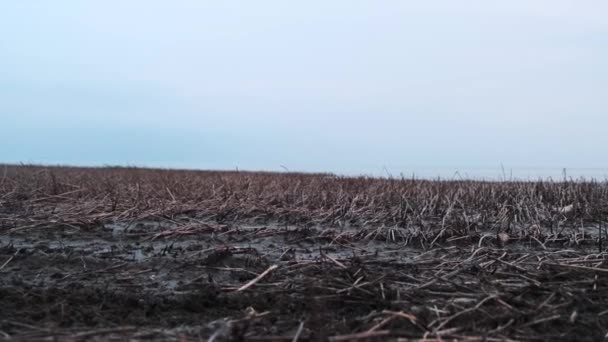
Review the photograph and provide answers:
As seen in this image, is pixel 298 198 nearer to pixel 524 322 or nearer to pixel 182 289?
pixel 182 289

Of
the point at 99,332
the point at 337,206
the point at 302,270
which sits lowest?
the point at 99,332

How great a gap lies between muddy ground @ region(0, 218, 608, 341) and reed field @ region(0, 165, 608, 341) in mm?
14

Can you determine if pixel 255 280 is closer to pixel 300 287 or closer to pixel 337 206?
pixel 300 287

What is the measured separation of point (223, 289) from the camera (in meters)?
3.96

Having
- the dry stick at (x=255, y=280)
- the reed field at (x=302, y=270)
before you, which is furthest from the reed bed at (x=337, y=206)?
the dry stick at (x=255, y=280)

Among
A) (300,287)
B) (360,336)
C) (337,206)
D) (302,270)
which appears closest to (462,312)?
(360,336)

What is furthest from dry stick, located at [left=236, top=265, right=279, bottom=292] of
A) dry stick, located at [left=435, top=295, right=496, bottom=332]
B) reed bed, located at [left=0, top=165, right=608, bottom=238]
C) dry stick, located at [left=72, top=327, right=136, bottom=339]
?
reed bed, located at [left=0, top=165, right=608, bottom=238]

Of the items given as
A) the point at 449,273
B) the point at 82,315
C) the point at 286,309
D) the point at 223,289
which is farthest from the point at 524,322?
the point at 82,315

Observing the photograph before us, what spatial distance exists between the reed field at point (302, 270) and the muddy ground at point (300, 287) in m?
0.01

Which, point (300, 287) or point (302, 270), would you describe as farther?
point (302, 270)

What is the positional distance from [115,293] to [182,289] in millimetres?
477

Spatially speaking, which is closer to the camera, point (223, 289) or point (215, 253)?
point (223, 289)

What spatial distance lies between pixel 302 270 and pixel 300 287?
0.39 m

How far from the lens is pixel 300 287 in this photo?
13.0ft
